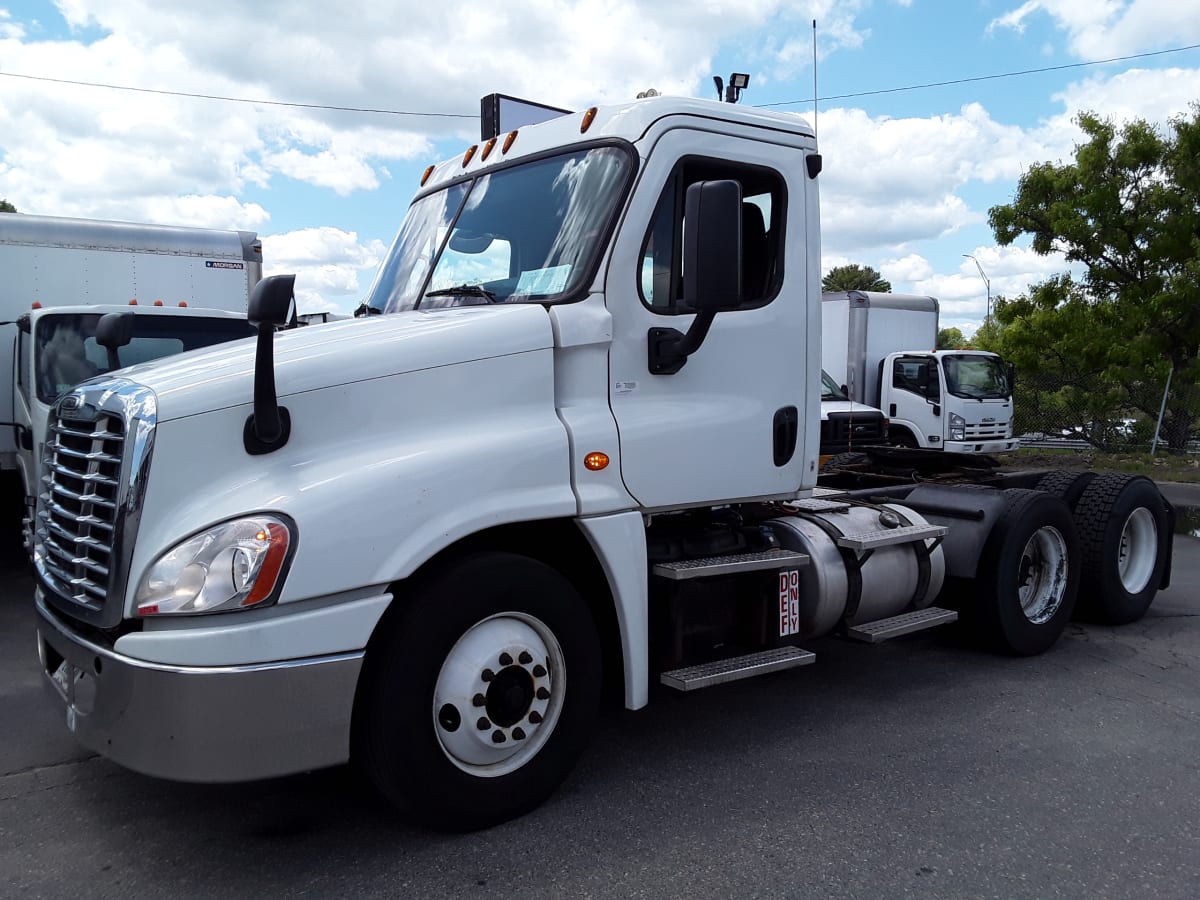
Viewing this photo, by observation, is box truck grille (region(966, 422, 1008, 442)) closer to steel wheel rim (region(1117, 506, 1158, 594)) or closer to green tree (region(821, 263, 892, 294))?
steel wheel rim (region(1117, 506, 1158, 594))

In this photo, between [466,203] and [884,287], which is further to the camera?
[884,287]

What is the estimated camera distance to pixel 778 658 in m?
4.45

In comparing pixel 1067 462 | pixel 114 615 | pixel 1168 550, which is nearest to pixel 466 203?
pixel 114 615

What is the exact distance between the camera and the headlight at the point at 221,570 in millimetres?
3033

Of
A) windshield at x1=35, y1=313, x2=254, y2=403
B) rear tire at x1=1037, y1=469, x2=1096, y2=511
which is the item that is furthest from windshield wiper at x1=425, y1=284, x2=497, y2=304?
rear tire at x1=1037, y1=469, x2=1096, y2=511

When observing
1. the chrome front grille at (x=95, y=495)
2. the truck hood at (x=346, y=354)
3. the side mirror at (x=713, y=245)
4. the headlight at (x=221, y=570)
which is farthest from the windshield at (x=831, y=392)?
the headlight at (x=221, y=570)

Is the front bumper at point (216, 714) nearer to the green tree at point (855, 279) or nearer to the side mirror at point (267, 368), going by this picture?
the side mirror at point (267, 368)

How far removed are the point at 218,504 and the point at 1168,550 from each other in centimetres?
666

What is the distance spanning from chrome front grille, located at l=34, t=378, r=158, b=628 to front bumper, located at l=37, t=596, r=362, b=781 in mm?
200

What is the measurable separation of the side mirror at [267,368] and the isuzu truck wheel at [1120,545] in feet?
18.1

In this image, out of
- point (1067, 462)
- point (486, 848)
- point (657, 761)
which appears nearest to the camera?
point (486, 848)

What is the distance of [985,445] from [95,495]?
17466mm

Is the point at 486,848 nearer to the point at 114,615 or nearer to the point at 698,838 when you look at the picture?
the point at 698,838

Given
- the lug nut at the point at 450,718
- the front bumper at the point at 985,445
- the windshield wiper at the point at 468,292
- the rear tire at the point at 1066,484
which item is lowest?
the front bumper at the point at 985,445
